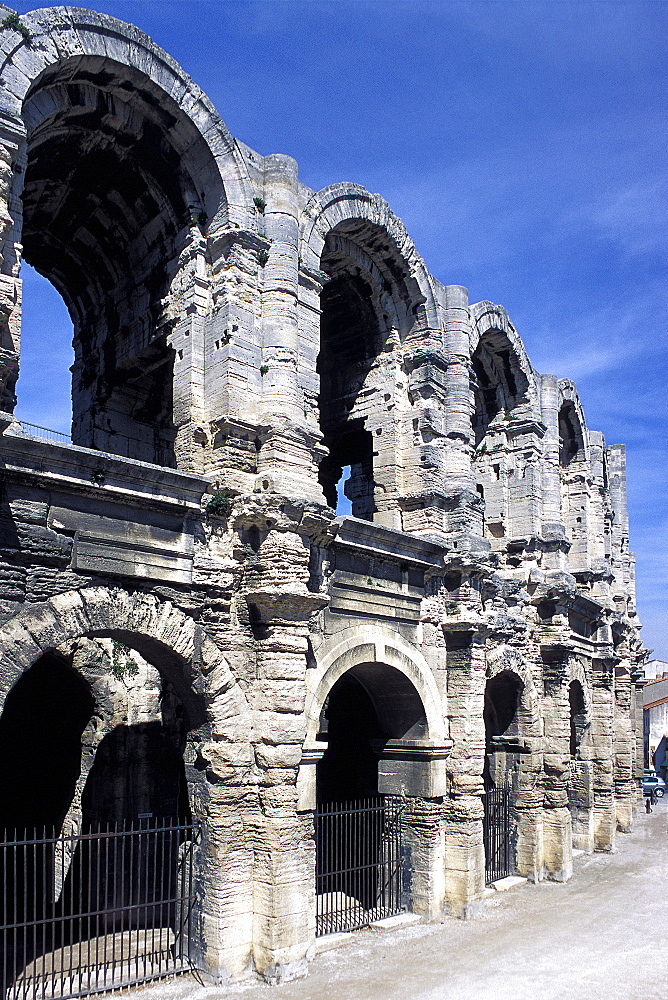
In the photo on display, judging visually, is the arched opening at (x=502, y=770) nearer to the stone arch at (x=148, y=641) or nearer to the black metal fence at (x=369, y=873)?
the black metal fence at (x=369, y=873)

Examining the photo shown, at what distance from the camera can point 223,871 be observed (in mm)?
8977

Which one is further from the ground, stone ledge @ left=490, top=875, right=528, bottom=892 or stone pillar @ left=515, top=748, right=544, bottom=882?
stone pillar @ left=515, top=748, right=544, bottom=882

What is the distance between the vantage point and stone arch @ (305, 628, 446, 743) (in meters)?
10.3

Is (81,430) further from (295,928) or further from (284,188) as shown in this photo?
(295,928)

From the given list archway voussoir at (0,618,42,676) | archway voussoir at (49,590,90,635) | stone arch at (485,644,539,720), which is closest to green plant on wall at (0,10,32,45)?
archway voussoir at (49,590,90,635)

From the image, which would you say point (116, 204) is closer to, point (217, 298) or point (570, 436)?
point (217, 298)

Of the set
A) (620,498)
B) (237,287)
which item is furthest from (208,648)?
(620,498)

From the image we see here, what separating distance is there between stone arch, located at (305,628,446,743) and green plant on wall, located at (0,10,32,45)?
7.54 meters

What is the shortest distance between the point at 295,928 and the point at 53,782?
504 centimetres

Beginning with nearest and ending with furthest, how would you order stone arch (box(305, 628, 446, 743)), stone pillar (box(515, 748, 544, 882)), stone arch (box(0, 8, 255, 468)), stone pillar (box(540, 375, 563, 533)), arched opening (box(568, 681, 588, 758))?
stone arch (box(0, 8, 255, 468)) → stone arch (box(305, 628, 446, 743)) → stone pillar (box(515, 748, 544, 882)) → stone pillar (box(540, 375, 563, 533)) → arched opening (box(568, 681, 588, 758))

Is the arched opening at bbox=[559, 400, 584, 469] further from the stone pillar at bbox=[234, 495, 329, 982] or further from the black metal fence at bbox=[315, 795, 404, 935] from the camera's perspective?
the stone pillar at bbox=[234, 495, 329, 982]

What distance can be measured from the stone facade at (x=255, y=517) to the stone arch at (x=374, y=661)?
0.13 ft

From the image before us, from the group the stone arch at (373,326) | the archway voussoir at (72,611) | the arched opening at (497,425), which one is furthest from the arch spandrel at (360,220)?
the archway voussoir at (72,611)

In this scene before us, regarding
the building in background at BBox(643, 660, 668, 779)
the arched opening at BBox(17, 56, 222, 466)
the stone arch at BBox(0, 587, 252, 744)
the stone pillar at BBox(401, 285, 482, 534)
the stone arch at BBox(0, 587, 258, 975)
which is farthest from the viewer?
the building in background at BBox(643, 660, 668, 779)
